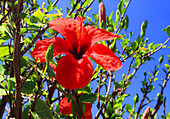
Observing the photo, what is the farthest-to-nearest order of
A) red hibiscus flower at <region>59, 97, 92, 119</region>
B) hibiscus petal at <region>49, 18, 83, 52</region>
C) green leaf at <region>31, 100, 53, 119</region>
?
red hibiscus flower at <region>59, 97, 92, 119</region>
hibiscus petal at <region>49, 18, 83, 52</region>
green leaf at <region>31, 100, 53, 119</region>

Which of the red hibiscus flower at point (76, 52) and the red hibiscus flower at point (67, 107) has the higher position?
the red hibiscus flower at point (76, 52)

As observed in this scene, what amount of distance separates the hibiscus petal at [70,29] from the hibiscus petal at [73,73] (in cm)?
10

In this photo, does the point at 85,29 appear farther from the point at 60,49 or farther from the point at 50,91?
the point at 50,91

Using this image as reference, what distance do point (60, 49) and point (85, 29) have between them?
0.46 feet

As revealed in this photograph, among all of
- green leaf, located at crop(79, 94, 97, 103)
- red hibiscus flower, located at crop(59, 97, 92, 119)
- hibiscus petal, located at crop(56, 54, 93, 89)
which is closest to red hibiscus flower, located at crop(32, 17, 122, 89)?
hibiscus petal, located at crop(56, 54, 93, 89)

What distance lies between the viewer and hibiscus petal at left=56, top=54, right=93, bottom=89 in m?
0.60

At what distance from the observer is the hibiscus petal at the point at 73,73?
1.97ft

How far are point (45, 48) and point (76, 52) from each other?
0.47ft

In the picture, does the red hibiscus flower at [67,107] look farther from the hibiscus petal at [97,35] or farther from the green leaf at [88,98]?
the hibiscus petal at [97,35]

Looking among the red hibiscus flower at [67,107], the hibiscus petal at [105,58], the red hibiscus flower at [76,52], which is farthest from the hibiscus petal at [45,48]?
the red hibiscus flower at [67,107]

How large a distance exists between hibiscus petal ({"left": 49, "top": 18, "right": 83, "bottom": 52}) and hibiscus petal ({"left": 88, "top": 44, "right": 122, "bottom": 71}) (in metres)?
0.09

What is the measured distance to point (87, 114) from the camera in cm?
92

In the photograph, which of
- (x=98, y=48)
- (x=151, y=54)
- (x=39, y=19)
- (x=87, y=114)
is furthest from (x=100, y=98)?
(x=151, y=54)

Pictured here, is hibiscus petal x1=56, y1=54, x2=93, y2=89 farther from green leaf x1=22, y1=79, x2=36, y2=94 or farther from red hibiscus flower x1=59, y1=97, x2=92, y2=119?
red hibiscus flower x1=59, y1=97, x2=92, y2=119
